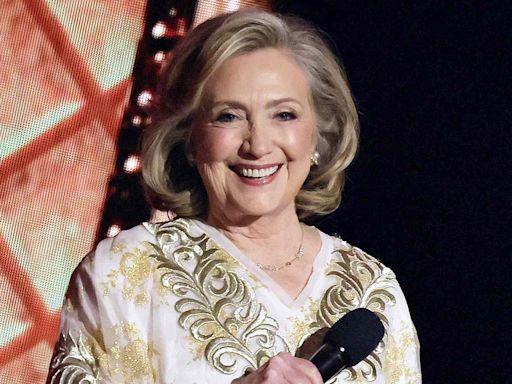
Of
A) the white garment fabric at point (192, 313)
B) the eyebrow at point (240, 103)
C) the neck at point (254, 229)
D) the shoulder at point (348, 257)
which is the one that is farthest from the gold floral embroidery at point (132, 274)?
the shoulder at point (348, 257)

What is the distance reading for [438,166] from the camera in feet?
9.43

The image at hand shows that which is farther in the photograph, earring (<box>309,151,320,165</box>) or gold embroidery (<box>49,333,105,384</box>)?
earring (<box>309,151,320,165</box>)

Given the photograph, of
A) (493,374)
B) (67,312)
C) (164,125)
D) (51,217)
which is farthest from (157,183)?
(493,374)

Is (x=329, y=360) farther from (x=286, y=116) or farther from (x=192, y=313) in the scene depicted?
(x=286, y=116)

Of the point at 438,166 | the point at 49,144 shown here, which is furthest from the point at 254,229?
the point at 49,144

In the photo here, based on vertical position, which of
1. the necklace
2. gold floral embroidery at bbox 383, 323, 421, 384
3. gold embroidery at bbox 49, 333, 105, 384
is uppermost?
gold embroidery at bbox 49, 333, 105, 384

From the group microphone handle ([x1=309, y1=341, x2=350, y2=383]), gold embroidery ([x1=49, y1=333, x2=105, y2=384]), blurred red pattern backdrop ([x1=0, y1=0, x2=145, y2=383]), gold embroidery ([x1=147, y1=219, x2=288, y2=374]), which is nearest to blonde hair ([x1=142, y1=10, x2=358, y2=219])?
gold embroidery ([x1=147, y1=219, x2=288, y2=374])

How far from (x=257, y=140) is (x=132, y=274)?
12.4 inches

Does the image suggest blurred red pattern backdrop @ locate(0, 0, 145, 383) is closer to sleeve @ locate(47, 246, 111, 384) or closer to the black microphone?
sleeve @ locate(47, 246, 111, 384)

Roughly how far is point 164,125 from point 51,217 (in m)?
0.79

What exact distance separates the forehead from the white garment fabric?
26cm

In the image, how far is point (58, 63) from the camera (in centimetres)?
301

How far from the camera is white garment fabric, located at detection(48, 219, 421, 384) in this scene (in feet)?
6.71

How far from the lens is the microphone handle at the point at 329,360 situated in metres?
1.89
